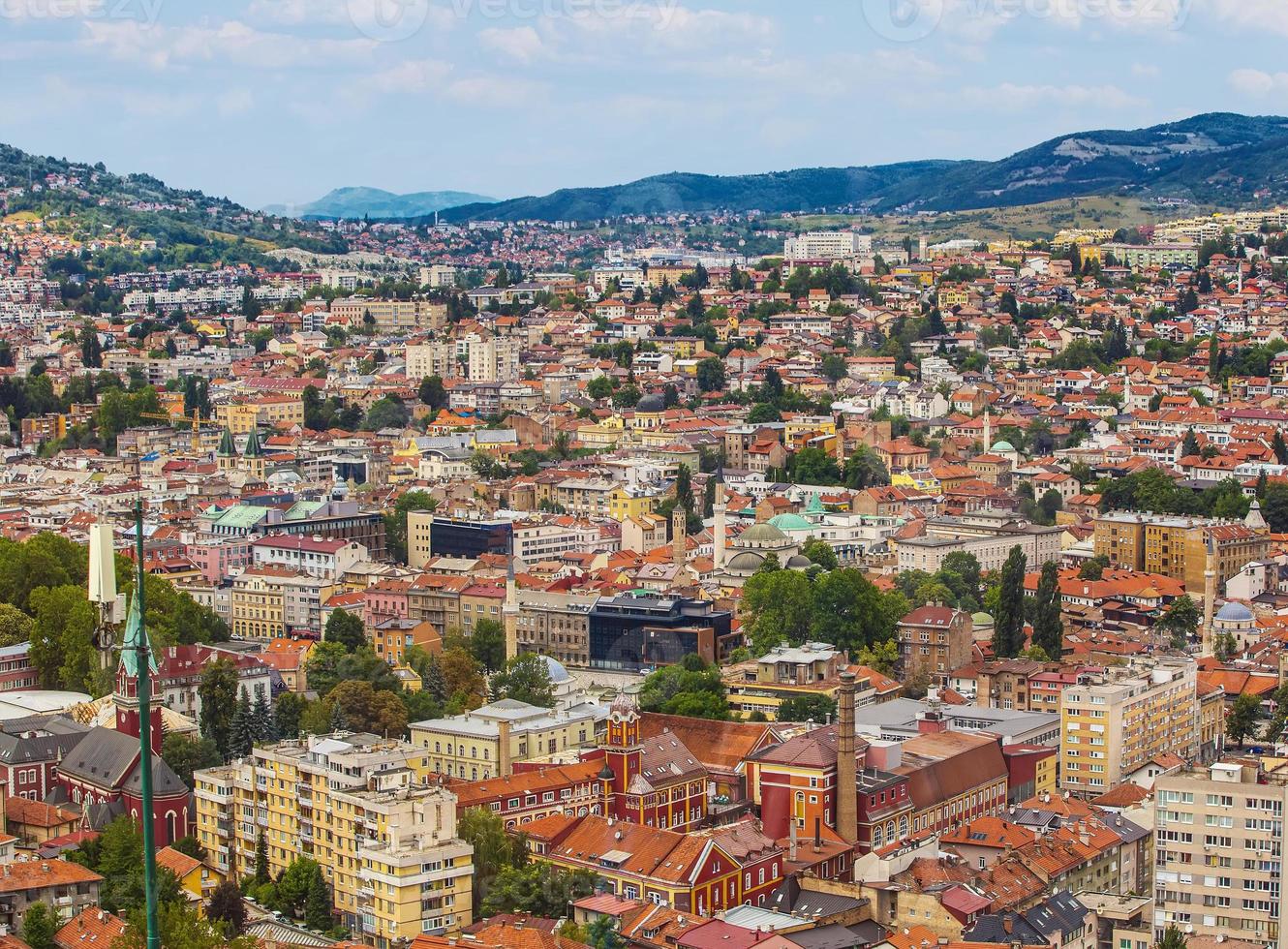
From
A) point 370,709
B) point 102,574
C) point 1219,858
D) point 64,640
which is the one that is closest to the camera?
point 102,574

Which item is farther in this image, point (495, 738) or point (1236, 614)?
point (1236, 614)

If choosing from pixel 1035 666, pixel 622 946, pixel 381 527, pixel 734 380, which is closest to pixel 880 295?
pixel 734 380

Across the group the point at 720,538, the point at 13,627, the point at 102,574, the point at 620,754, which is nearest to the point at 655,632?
the point at 720,538

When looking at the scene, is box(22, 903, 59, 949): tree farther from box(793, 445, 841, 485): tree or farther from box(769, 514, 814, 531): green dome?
box(793, 445, 841, 485): tree

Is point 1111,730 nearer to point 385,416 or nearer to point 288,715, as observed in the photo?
point 288,715

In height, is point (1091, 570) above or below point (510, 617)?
below

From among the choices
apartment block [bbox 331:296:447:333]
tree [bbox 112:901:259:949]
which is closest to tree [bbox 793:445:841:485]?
apartment block [bbox 331:296:447:333]

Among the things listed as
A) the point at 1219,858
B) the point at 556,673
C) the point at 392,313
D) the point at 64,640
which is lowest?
the point at 556,673
